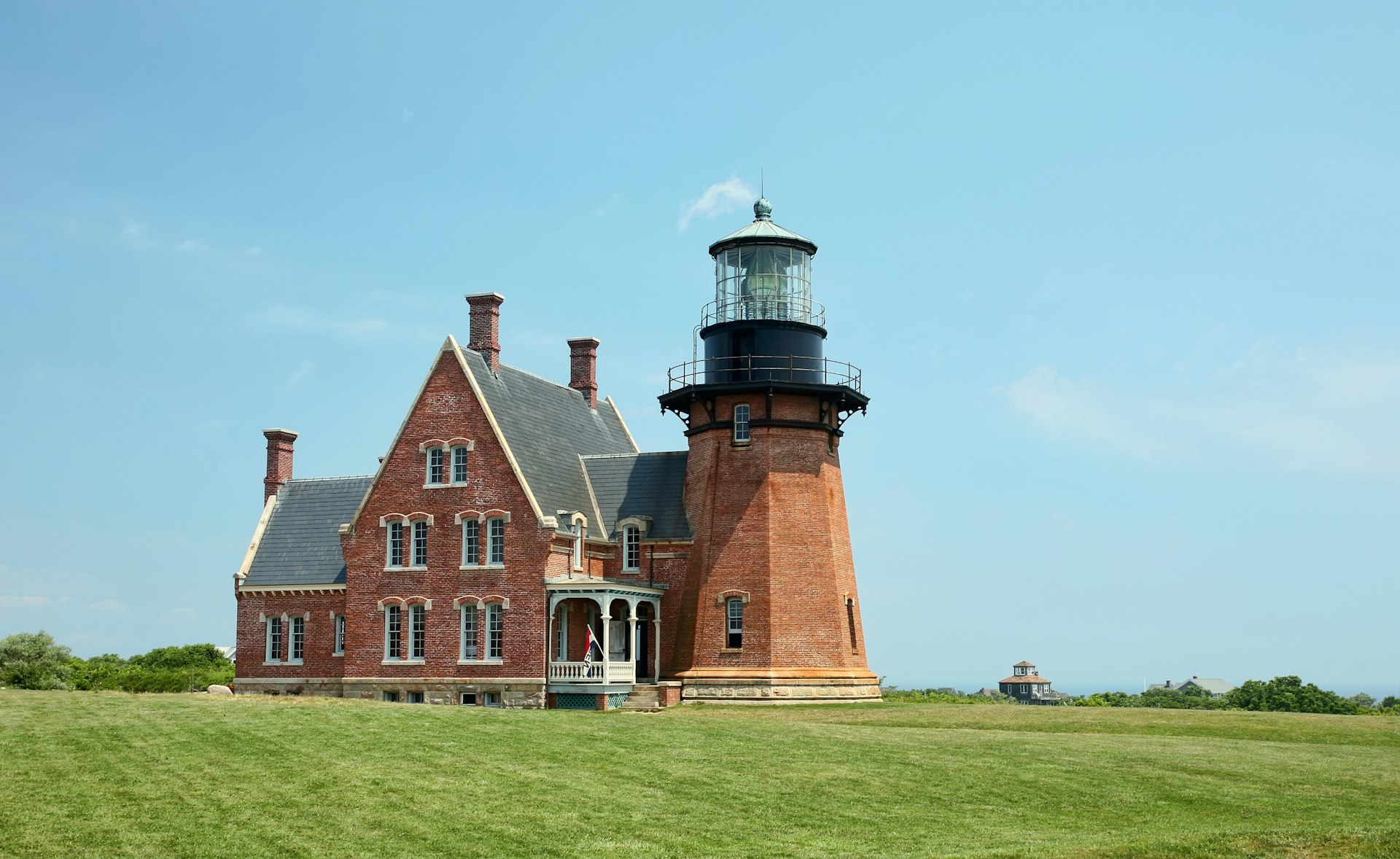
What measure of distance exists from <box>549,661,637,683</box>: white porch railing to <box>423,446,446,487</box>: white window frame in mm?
6502

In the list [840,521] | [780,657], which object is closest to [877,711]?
[780,657]

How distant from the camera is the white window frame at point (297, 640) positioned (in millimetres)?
43906

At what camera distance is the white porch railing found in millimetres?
37062

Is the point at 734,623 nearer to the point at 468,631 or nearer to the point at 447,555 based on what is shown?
the point at 468,631

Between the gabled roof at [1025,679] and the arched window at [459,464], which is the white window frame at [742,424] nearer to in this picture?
the arched window at [459,464]

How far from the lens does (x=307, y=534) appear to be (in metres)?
46.1

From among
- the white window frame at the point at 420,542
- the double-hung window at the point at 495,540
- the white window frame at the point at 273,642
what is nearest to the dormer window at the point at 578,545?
the double-hung window at the point at 495,540

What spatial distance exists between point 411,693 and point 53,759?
62.1ft

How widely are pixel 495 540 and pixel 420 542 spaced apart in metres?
2.71

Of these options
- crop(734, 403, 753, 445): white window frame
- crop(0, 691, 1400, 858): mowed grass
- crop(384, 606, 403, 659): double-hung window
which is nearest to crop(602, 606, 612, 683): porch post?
crop(734, 403, 753, 445): white window frame

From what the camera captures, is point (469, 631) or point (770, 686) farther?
point (469, 631)

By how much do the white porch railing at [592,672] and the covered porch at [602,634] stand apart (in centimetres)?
2

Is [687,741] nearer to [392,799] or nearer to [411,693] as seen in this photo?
[392,799]

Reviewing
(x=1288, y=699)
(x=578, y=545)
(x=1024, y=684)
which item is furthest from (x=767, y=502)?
(x=1024, y=684)
